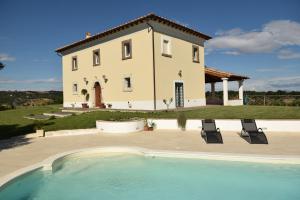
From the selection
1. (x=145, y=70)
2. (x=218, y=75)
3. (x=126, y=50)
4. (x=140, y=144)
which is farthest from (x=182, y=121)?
(x=218, y=75)

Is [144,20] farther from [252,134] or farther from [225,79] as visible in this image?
[252,134]

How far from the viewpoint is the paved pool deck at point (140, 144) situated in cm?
914

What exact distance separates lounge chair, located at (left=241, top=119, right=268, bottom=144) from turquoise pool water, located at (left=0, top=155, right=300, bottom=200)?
2.87m

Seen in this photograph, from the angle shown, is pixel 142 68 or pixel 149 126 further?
pixel 142 68

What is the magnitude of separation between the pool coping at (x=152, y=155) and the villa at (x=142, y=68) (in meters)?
10.5

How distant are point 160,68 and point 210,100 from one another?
12.0 m

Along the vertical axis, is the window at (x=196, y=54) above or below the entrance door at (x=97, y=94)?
above

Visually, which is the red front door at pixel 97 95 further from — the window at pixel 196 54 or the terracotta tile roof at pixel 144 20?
the window at pixel 196 54

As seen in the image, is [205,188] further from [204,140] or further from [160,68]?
[160,68]

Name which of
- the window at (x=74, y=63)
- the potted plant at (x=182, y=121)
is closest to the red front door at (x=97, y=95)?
the window at (x=74, y=63)

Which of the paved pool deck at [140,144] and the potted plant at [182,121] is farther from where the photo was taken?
the potted plant at [182,121]

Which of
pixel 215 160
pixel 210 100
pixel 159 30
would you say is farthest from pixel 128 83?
pixel 215 160

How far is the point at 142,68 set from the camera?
21.3 metres

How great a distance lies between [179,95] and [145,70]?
175 inches
